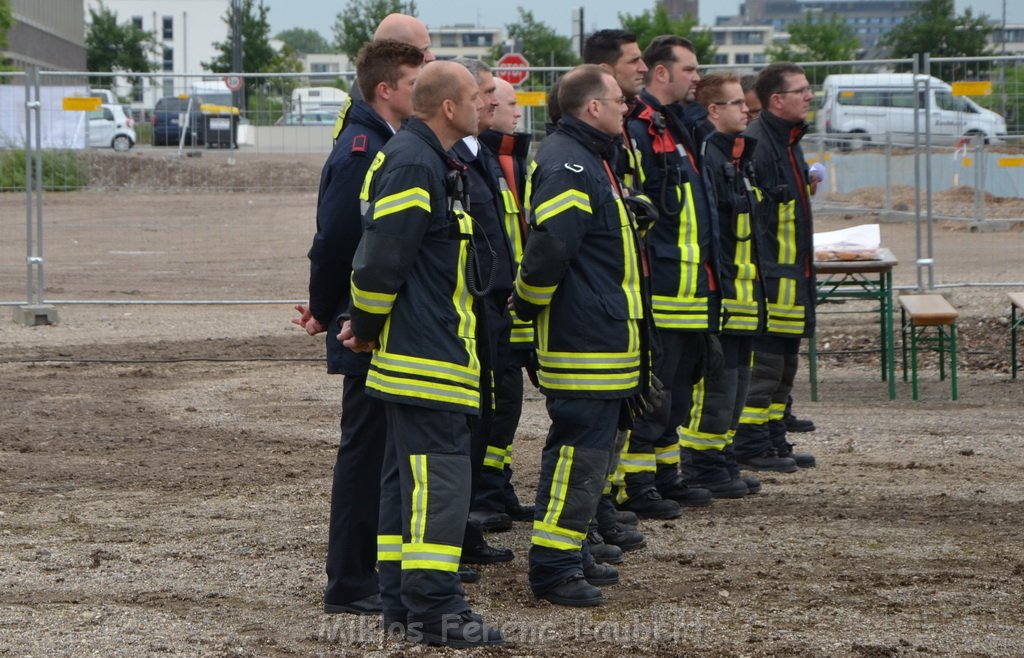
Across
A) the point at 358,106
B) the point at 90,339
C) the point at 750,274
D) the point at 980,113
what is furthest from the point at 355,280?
the point at 980,113

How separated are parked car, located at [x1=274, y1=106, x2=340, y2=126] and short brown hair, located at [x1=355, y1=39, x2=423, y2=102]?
8591mm

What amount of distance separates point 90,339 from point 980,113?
8956mm

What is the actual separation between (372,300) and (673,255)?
2.21 meters

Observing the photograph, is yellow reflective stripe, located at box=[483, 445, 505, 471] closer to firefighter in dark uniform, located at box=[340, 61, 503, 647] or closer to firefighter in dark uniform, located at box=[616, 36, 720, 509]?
firefighter in dark uniform, located at box=[616, 36, 720, 509]

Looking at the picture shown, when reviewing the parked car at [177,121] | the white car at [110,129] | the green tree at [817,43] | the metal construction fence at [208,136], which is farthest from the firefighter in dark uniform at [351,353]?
the green tree at [817,43]

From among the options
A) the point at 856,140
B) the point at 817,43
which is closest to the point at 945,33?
the point at 817,43

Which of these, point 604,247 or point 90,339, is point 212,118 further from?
point 604,247

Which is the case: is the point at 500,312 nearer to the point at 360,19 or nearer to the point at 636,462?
the point at 636,462

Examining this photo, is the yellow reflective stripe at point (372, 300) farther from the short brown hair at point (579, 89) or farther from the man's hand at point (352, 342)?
the short brown hair at point (579, 89)

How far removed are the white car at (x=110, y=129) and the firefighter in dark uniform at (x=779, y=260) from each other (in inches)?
300

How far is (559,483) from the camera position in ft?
18.1

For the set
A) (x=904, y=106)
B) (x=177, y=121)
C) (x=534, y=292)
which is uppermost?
(x=904, y=106)

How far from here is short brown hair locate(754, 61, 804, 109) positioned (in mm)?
8055

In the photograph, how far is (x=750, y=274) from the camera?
7512mm
